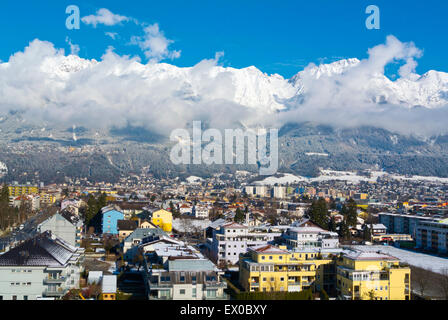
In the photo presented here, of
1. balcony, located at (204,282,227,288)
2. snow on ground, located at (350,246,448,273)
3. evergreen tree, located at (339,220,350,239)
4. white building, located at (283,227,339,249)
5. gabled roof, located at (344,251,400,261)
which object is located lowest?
snow on ground, located at (350,246,448,273)

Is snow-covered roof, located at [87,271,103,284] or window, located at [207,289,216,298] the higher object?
window, located at [207,289,216,298]

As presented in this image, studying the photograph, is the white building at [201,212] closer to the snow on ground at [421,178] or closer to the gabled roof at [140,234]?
the gabled roof at [140,234]

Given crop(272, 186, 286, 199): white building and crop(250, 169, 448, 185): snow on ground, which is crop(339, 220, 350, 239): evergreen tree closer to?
crop(272, 186, 286, 199): white building

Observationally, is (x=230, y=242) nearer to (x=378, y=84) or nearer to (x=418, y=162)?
(x=418, y=162)

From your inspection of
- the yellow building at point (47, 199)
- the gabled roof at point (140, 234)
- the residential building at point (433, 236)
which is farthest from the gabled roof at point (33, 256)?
the yellow building at point (47, 199)

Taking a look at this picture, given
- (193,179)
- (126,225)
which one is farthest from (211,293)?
(193,179)

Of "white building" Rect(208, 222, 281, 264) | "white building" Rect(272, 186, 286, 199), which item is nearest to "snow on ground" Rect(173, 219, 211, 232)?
"white building" Rect(208, 222, 281, 264)
